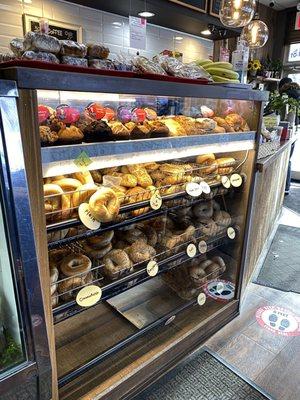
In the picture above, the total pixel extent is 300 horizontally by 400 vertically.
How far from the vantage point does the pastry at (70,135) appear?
3.49ft

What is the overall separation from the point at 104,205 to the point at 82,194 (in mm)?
93

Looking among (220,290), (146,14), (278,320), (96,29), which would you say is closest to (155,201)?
(220,290)

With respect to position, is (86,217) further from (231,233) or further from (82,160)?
(231,233)

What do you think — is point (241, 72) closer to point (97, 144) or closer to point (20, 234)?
point (97, 144)

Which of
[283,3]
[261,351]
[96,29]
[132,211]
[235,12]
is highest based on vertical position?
[283,3]

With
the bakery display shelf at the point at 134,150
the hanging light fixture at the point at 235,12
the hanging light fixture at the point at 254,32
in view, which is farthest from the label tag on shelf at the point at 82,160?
the hanging light fixture at the point at 254,32

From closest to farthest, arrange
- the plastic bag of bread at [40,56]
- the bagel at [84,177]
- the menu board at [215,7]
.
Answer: the plastic bag of bread at [40,56]
the bagel at [84,177]
the menu board at [215,7]

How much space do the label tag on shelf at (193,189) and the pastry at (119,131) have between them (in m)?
0.45

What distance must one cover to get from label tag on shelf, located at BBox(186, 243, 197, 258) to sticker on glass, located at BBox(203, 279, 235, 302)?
42 centimetres

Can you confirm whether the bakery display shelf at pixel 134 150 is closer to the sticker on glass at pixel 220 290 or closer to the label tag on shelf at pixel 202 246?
the label tag on shelf at pixel 202 246

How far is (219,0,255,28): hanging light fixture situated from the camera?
2514 millimetres

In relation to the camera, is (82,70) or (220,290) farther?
(220,290)

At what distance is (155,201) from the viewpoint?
138 cm

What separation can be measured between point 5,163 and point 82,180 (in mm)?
466
